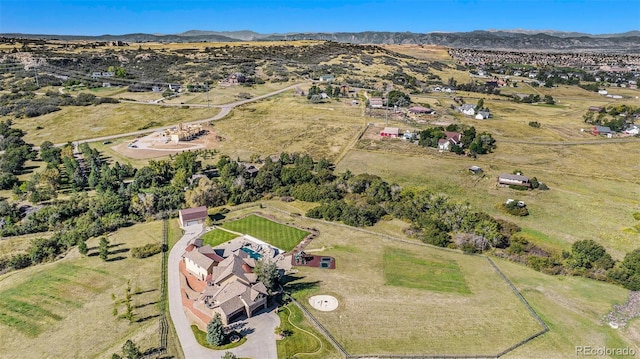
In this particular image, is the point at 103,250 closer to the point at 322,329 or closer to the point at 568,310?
the point at 322,329

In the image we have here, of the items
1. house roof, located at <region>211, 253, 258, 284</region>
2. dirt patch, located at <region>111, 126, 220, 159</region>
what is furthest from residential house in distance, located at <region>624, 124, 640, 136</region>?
house roof, located at <region>211, 253, 258, 284</region>

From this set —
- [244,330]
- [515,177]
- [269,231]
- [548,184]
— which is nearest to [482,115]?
[548,184]

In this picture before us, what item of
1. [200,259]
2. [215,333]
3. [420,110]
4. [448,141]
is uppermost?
[420,110]

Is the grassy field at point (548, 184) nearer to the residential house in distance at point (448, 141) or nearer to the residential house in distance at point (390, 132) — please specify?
the residential house in distance at point (448, 141)

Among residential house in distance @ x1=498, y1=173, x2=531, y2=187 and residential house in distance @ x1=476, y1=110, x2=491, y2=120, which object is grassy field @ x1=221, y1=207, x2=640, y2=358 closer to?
residential house in distance @ x1=498, y1=173, x2=531, y2=187

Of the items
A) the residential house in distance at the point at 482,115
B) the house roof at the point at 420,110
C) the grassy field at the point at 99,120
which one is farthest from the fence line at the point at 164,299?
the residential house in distance at the point at 482,115

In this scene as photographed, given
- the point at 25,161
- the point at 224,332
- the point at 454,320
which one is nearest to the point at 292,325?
the point at 224,332
